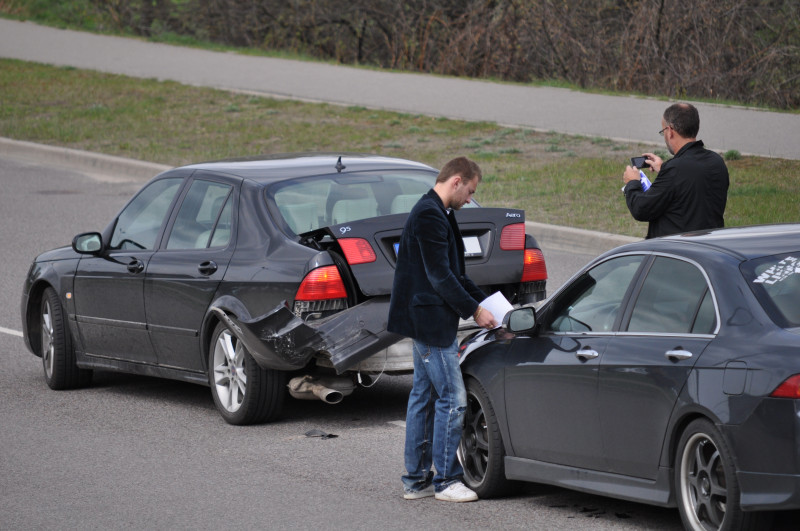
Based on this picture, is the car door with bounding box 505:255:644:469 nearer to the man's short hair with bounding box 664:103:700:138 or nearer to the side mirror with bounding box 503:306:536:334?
the side mirror with bounding box 503:306:536:334

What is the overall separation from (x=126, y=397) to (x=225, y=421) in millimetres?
1399

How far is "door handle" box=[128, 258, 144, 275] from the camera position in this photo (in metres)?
9.34

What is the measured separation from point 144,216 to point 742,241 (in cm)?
512

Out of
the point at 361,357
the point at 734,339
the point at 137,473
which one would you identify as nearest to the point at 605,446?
the point at 734,339

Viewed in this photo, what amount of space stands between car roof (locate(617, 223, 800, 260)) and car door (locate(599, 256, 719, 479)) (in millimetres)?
118

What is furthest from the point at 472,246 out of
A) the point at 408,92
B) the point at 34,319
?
the point at 408,92

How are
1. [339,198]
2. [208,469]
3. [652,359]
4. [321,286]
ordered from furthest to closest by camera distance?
[339,198], [321,286], [208,469], [652,359]

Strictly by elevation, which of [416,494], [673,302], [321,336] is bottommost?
[416,494]

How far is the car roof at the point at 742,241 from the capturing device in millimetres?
5758

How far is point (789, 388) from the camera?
5.10 m

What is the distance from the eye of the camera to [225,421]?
345 inches

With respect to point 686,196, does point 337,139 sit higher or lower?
lower

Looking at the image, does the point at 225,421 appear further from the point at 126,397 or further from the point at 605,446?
the point at 605,446

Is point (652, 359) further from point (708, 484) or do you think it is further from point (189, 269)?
point (189, 269)
